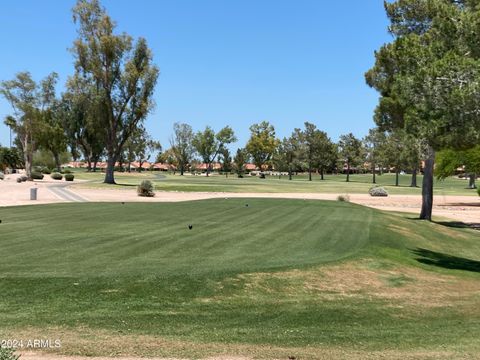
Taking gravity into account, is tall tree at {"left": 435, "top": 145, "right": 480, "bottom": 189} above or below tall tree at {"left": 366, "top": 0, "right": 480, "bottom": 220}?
below

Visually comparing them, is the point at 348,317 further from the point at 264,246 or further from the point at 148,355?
the point at 264,246

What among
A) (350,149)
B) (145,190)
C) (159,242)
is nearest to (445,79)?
(159,242)

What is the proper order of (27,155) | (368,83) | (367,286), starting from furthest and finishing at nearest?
(27,155), (368,83), (367,286)

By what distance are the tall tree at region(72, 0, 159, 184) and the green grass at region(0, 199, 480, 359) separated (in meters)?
48.6

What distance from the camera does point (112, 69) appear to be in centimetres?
6562

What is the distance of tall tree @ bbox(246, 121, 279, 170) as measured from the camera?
16588cm

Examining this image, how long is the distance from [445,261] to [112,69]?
184 feet

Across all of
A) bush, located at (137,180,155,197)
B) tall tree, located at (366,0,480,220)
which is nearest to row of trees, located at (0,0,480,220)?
tall tree, located at (366,0,480,220)

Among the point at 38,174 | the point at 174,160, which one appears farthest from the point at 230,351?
the point at 174,160

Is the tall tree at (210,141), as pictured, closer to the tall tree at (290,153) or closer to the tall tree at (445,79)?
the tall tree at (290,153)

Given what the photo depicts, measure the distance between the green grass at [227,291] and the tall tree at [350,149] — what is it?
377 feet

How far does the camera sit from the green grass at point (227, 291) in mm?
7754

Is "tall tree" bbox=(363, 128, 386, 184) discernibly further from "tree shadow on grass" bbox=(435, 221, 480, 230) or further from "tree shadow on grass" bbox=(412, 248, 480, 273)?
"tree shadow on grass" bbox=(412, 248, 480, 273)

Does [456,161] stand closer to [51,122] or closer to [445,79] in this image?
[445,79]
